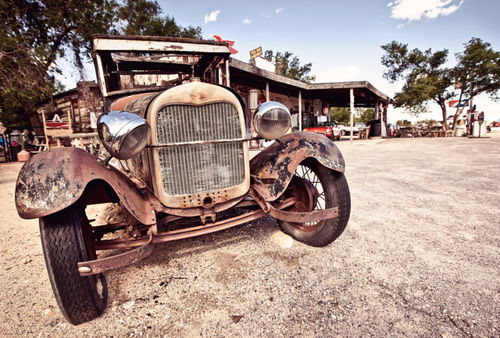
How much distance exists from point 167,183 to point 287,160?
3.01ft

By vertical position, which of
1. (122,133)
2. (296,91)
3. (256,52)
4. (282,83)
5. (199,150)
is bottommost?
(199,150)

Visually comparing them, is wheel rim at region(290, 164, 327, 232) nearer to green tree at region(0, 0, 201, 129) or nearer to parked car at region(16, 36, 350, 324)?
parked car at region(16, 36, 350, 324)

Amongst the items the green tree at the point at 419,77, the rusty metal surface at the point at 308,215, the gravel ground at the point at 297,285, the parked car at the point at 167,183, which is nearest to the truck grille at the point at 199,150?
the parked car at the point at 167,183

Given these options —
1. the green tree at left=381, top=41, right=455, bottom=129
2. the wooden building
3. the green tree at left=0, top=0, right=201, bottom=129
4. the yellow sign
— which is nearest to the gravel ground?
the wooden building

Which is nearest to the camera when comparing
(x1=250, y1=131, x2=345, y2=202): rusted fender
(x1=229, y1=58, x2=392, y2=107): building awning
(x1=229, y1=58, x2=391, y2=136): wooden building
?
(x1=250, y1=131, x2=345, y2=202): rusted fender

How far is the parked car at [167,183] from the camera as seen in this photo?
132 cm

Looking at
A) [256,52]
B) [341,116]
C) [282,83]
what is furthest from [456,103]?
[341,116]

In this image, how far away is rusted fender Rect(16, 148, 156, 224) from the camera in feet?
4.15

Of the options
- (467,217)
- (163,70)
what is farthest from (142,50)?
(467,217)

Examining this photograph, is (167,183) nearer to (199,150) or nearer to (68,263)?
(199,150)

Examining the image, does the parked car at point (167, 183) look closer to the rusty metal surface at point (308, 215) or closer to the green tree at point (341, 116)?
the rusty metal surface at point (308, 215)

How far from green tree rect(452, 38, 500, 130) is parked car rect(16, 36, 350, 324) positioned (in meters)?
20.9

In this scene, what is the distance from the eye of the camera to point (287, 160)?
1.95 m

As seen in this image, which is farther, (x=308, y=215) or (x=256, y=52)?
(x=256, y=52)
